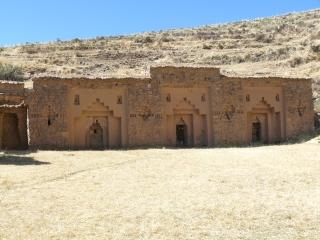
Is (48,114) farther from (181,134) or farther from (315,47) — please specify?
(315,47)

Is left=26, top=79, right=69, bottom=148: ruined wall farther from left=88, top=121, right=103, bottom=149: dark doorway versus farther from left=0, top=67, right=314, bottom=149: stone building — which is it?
left=88, top=121, right=103, bottom=149: dark doorway

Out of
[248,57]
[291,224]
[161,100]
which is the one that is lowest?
[291,224]

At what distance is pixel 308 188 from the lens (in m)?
11.4

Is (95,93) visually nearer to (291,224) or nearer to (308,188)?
(308,188)

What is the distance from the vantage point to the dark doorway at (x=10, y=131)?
23.9 meters

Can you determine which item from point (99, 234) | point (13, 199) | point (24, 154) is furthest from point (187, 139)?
point (99, 234)

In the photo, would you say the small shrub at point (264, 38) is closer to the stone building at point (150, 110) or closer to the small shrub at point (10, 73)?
the small shrub at point (10, 73)

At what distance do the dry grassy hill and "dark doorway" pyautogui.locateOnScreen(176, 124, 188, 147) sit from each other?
12.1 m

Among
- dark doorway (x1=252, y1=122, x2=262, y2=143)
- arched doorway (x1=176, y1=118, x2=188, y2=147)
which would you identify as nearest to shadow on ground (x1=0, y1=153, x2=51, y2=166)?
arched doorway (x1=176, y1=118, x2=188, y2=147)

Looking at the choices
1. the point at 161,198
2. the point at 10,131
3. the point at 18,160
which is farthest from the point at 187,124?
the point at 161,198

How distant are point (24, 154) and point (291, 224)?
43.7ft

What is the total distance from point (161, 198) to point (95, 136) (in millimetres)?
13546

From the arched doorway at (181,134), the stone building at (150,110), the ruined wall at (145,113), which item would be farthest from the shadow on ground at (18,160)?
the arched doorway at (181,134)

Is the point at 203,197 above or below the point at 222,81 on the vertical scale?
below
